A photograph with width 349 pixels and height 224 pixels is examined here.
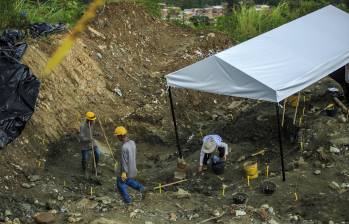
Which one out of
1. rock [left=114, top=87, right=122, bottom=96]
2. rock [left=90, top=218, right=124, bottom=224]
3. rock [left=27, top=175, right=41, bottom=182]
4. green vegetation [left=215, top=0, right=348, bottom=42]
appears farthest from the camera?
green vegetation [left=215, top=0, right=348, bottom=42]

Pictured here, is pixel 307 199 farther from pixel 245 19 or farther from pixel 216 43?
pixel 245 19

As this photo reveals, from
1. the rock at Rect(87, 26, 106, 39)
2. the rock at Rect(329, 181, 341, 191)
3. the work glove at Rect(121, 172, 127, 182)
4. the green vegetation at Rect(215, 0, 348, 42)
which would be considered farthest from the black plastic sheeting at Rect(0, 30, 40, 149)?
the green vegetation at Rect(215, 0, 348, 42)

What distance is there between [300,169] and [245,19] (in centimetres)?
917

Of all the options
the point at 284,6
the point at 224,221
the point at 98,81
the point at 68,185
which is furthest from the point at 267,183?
the point at 284,6

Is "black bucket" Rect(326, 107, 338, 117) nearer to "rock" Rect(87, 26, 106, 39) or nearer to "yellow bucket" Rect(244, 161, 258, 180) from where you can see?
"yellow bucket" Rect(244, 161, 258, 180)

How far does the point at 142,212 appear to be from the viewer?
657cm

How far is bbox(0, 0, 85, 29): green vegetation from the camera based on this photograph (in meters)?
10.5

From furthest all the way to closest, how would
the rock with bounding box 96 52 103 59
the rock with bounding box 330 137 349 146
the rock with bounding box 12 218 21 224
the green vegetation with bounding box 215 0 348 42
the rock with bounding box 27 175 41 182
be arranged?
the green vegetation with bounding box 215 0 348 42 → the rock with bounding box 96 52 103 59 → the rock with bounding box 330 137 349 146 → the rock with bounding box 27 175 41 182 → the rock with bounding box 12 218 21 224

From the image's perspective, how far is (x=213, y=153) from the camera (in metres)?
8.24

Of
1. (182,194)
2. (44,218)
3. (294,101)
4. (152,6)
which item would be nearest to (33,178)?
(44,218)

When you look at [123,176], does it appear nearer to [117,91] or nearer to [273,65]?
[273,65]

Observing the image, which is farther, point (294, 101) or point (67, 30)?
point (67, 30)

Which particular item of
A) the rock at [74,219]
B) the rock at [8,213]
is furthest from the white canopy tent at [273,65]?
the rock at [8,213]

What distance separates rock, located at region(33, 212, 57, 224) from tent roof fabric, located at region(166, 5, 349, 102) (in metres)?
3.11
